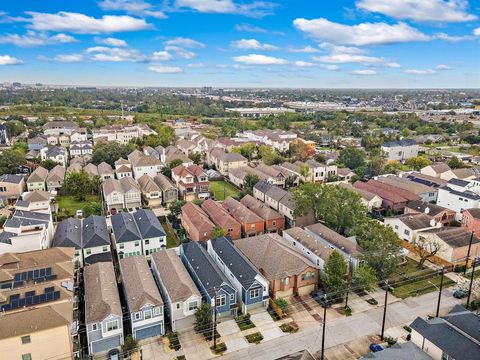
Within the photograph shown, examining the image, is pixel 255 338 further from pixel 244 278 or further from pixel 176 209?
pixel 176 209

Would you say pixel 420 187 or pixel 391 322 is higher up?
pixel 420 187

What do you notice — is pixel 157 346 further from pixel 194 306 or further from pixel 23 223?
pixel 23 223

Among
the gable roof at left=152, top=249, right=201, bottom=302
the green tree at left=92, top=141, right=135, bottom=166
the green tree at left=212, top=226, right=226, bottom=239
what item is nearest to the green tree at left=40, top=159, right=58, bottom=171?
the green tree at left=92, top=141, right=135, bottom=166

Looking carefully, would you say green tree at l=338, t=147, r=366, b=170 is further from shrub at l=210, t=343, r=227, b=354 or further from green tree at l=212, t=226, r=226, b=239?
shrub at l=210, t=343, r=227, b=354

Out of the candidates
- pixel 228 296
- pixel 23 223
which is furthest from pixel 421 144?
pixel 23 223

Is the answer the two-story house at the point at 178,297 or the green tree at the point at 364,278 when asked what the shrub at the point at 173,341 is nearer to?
the two-story house at the point at 178,297

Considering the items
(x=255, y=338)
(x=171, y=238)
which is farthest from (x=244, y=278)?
(x=171, y=238)
